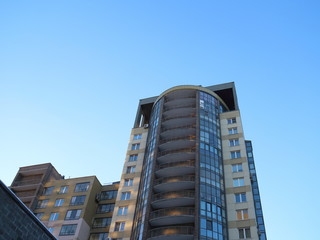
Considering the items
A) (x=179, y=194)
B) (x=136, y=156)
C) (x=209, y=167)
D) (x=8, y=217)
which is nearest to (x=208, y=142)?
(x=209, y=167)

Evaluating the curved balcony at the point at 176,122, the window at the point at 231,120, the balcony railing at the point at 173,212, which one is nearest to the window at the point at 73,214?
the balcony railing at the point at 173,212

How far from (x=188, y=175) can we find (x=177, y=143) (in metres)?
6.50

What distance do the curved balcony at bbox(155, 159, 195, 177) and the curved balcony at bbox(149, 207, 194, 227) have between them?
20.5ft

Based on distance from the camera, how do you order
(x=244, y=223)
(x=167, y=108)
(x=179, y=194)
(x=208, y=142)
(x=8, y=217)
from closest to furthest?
(x=8, y=217), (x=244, y=223), (x=179, y=194), (x=208, y=142), (x=167, y=108)

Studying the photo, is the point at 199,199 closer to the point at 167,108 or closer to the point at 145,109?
the point at 167,108

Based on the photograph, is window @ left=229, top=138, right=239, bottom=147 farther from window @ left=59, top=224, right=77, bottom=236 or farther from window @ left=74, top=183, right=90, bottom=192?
window @ left=59, top=224, right=77, bottom=236

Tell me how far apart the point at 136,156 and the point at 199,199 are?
18.8m

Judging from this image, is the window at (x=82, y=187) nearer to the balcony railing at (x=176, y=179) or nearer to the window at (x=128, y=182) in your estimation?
the window at (x=128, y=182)

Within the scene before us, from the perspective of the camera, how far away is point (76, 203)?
54781 mm

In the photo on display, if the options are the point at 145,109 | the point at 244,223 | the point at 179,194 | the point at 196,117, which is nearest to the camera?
the point at 244,223

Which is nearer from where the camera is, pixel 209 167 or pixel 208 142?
pixel 209 167

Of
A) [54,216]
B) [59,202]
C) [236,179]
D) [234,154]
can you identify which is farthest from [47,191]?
[236,179]

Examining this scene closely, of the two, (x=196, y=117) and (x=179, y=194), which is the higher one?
(x=196, y=117)

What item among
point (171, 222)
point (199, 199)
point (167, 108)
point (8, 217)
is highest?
point (167, 108)
